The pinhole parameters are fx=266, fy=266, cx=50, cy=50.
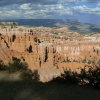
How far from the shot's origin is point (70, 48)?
100188 millimetres

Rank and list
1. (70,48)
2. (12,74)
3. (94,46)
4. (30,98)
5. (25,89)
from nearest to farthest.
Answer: (30,98)
(25,89)
(12,74)
(70,48)
(94,46)

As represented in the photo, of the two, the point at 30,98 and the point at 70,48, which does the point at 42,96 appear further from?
the point at 70,48

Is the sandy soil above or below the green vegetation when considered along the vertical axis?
above

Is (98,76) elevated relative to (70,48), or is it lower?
elevated

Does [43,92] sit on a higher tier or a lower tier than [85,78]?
higher

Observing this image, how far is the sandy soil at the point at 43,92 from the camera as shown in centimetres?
1305

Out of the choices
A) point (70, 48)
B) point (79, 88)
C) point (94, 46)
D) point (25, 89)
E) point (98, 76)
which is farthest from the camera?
point (94, 46)

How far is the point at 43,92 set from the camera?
545 inches

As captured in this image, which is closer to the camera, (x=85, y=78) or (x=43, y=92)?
(x=43, y=92)

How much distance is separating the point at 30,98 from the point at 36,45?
201ft

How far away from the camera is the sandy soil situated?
13.0 metres

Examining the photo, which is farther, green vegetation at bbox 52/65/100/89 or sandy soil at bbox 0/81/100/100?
green vegetation at bbox 52/65/100/89

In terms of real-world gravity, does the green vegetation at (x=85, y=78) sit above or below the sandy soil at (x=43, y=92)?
below

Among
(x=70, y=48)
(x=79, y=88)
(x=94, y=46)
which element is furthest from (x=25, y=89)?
(x=94, y=46)
